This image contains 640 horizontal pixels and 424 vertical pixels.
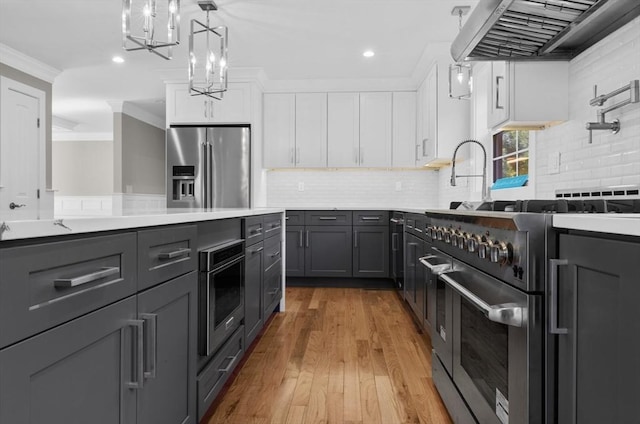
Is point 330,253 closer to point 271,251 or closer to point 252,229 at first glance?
point 271,251

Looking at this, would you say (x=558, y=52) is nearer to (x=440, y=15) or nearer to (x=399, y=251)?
(x=440, y=15)

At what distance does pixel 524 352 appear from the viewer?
1.08m

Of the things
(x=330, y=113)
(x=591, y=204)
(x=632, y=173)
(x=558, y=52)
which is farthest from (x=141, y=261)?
(x=330, y=113)

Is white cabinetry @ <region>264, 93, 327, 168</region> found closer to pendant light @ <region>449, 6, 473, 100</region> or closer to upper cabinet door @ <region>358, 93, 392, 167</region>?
upper cabinet door @ <region>358, 93, 392, 167</region>

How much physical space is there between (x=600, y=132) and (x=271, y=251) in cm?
219

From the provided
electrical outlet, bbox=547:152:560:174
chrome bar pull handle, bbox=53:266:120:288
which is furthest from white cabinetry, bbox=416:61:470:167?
chrome bar pull handle, bbox=53:266:120:288

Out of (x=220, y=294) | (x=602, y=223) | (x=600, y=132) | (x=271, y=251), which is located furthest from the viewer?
(x=271, y=251)

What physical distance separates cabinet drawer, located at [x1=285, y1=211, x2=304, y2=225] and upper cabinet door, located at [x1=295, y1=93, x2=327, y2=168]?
0.76 m

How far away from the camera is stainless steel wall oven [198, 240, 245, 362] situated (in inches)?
66.5

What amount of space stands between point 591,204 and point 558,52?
3.63ft

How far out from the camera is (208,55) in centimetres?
270

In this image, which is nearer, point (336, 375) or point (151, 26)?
point (151, 26)

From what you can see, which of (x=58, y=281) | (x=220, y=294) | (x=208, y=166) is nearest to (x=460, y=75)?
(x=220, y=294)

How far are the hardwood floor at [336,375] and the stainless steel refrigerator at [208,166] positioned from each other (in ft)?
6.49
